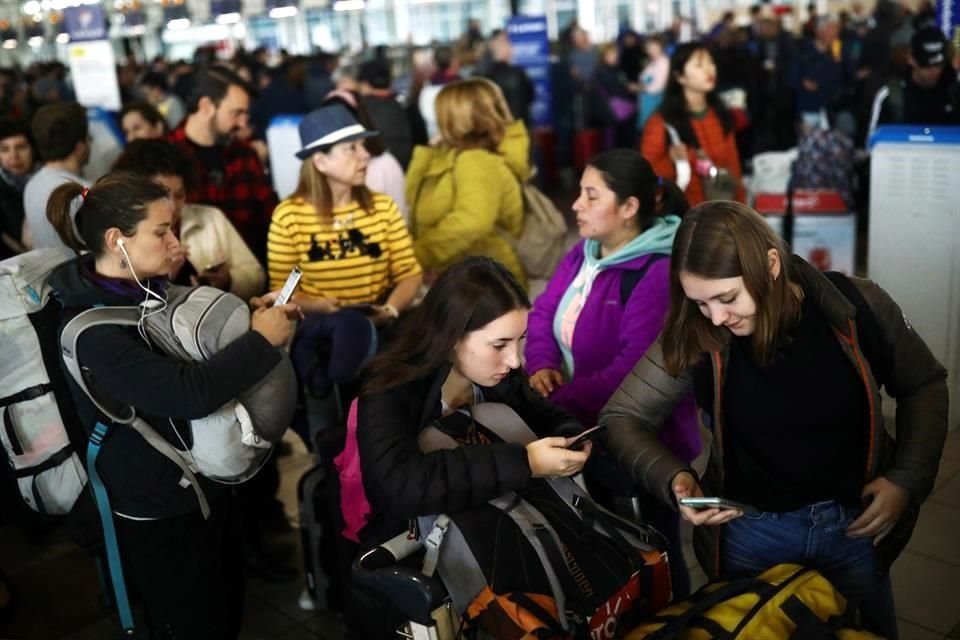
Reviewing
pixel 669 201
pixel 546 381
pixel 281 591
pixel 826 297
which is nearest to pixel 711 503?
pixel 826 297

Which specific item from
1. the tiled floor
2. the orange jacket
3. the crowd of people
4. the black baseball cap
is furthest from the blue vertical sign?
the tiled floor

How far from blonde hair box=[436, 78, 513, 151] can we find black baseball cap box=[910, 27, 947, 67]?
2.89m

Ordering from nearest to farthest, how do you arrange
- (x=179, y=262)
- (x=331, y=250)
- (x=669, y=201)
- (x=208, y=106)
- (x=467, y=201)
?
(x=669, y=201) → (x=179, y=262) → (x=331, y=250) → (x=467, y=201) → (x=208, y=106)

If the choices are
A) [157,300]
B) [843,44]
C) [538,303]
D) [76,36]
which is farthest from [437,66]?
[157,300]

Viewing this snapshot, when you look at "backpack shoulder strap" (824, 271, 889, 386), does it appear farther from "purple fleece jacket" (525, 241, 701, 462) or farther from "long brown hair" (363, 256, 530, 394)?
"long brown hair" (363, 256, 530, 394)

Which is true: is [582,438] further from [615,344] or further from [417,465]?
[615,344]

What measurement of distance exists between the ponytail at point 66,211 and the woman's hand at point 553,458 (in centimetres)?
137

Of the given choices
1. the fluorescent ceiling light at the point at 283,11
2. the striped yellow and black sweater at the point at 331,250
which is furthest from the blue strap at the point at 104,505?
the fluorescent ceiling light at the point at 283,11

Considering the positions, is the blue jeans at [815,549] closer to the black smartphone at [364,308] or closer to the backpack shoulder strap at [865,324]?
the backpack shoulder strap at [865,324]

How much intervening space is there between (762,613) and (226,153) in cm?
308

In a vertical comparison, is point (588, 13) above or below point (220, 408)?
above

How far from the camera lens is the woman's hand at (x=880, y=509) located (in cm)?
207

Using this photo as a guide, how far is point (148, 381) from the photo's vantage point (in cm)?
223

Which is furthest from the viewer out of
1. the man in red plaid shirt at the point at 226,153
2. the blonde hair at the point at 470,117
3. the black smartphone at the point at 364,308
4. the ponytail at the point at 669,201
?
the man in red plaid shirt at the point at 226,153
